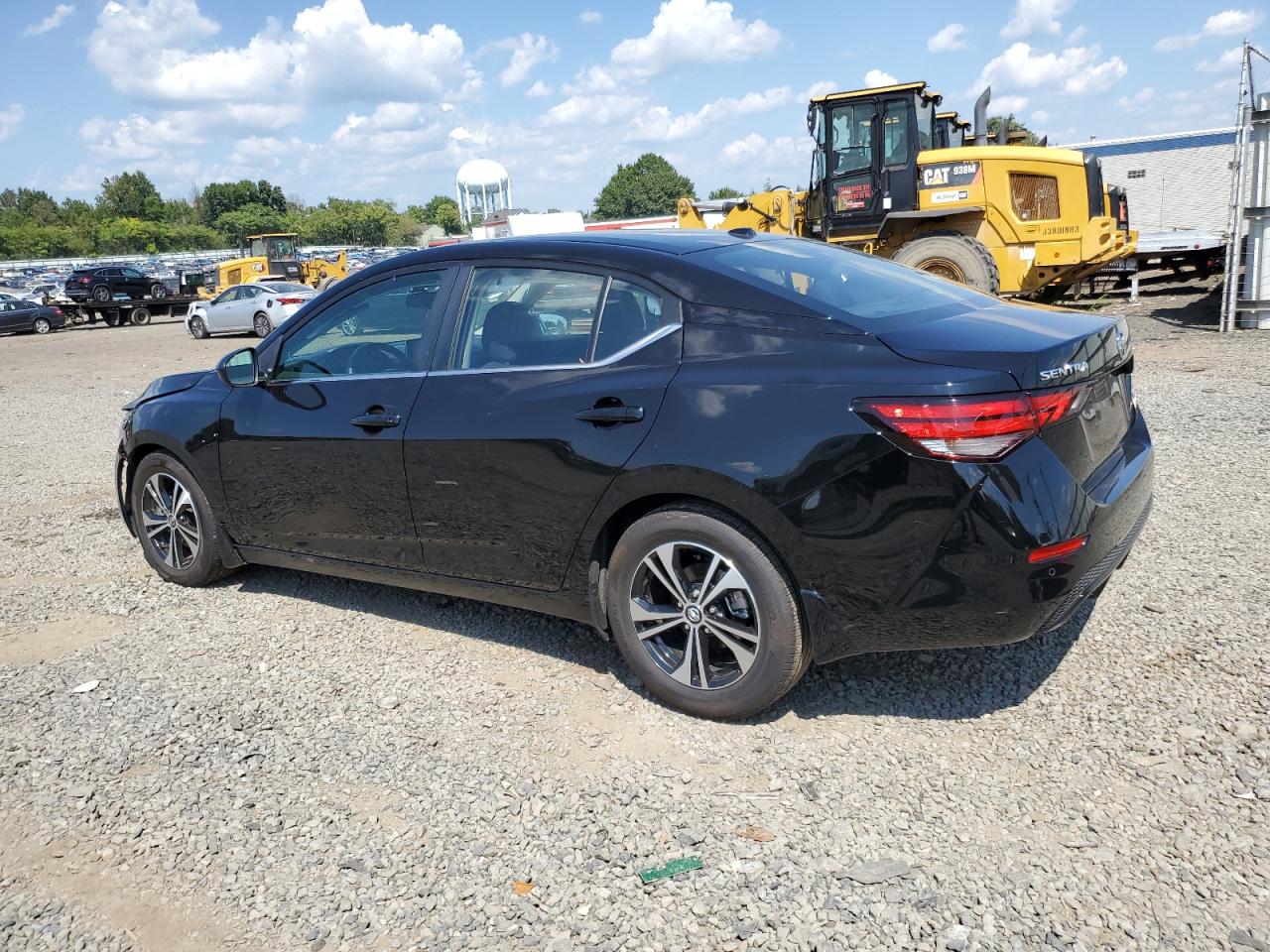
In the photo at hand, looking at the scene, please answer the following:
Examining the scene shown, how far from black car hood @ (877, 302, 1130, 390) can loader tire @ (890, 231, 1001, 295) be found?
10.3 meters

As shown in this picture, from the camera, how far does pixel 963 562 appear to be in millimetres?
2867

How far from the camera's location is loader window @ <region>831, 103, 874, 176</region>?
46.2 ft

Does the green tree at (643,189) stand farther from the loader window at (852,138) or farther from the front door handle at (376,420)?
the front door handle at (376,420)

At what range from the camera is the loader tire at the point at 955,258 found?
13344mm

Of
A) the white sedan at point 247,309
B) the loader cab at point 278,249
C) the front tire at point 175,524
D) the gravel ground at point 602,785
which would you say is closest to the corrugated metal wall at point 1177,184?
the white sedan at point 247,309

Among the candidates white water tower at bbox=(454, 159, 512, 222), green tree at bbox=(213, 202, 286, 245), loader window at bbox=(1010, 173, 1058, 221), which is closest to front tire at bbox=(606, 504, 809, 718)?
loader window at bbox=(1010, 173, 1058, 221)

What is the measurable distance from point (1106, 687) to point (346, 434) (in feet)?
10.3

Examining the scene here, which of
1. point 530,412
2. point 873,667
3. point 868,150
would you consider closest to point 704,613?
point 873,667

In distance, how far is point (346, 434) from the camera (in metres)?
4.11

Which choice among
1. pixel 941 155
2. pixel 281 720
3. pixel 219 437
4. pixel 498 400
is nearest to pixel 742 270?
pixel 498 400

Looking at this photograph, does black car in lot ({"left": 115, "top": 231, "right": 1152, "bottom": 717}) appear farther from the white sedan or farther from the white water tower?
the white water tower

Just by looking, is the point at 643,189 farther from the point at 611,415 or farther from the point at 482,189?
the point at 611,415

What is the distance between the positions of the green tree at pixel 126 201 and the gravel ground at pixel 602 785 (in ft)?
440

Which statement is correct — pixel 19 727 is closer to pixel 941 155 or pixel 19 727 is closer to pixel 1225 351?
pixel 1225 351
